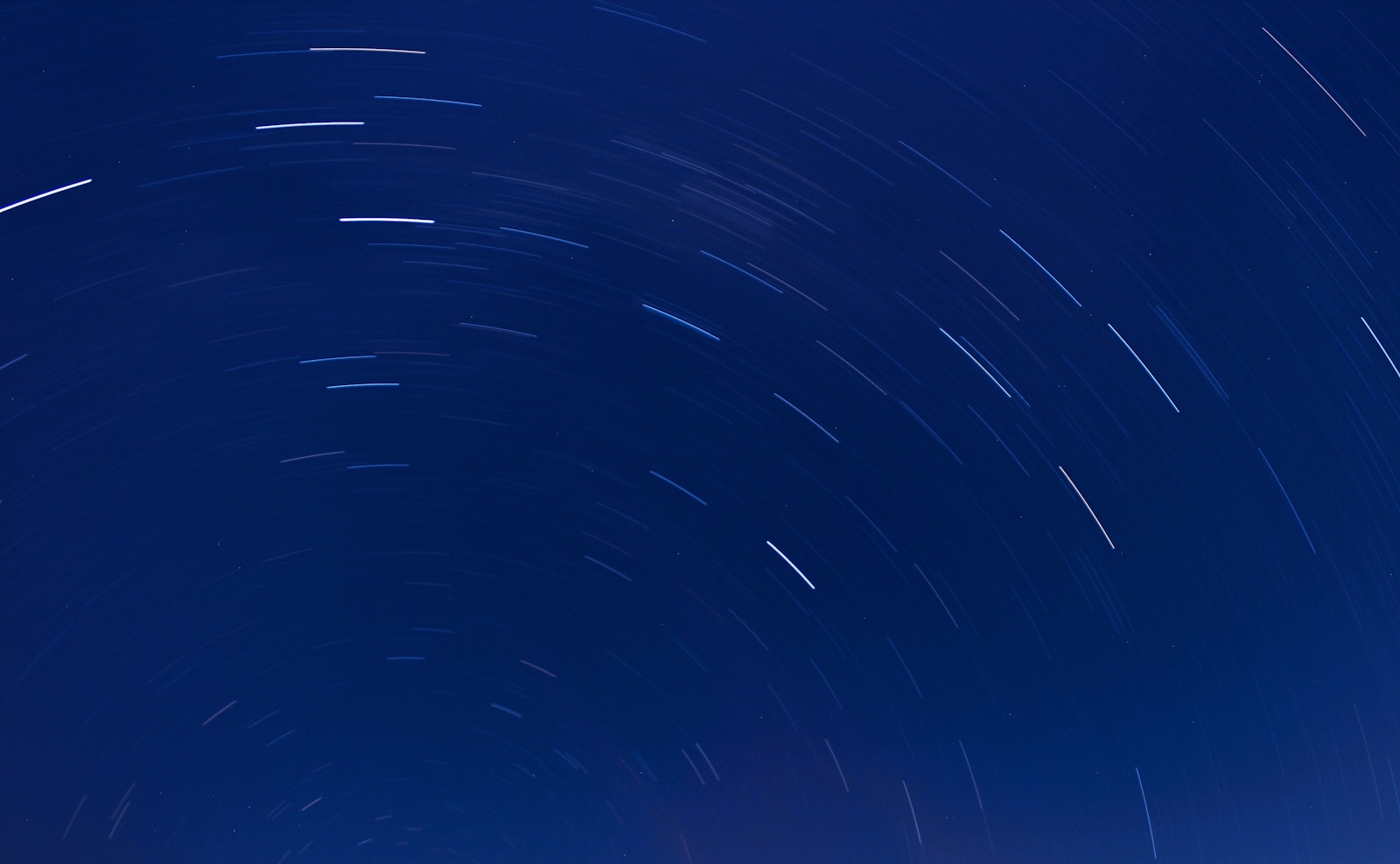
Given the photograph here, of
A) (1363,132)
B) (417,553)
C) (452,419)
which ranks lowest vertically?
(417,553)

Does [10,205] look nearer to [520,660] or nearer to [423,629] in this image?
[423,629]

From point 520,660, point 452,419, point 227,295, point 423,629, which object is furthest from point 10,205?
point 520,660

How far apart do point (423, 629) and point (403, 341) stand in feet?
10.1

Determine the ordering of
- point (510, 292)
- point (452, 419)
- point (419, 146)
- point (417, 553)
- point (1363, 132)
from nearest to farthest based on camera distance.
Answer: point (1363, 132) < point (419, 146) < point (510, 292) < point (452, 419) < point (417, 553)

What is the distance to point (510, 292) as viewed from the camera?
796cm

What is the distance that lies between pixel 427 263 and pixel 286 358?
4.99 ft

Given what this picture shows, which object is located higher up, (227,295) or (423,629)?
(227,295)

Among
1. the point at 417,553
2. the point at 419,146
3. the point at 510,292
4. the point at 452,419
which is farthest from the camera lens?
the point at 417,553

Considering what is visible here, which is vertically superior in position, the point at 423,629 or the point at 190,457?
the point at 190,457

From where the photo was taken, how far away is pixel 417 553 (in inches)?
361

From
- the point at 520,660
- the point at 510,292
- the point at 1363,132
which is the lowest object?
the point at 520,660

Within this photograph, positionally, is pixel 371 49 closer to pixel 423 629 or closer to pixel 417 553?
pixel 417 553

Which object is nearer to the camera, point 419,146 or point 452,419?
point 419,146

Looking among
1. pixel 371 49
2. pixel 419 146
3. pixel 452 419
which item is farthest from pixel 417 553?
pixel 371 49
